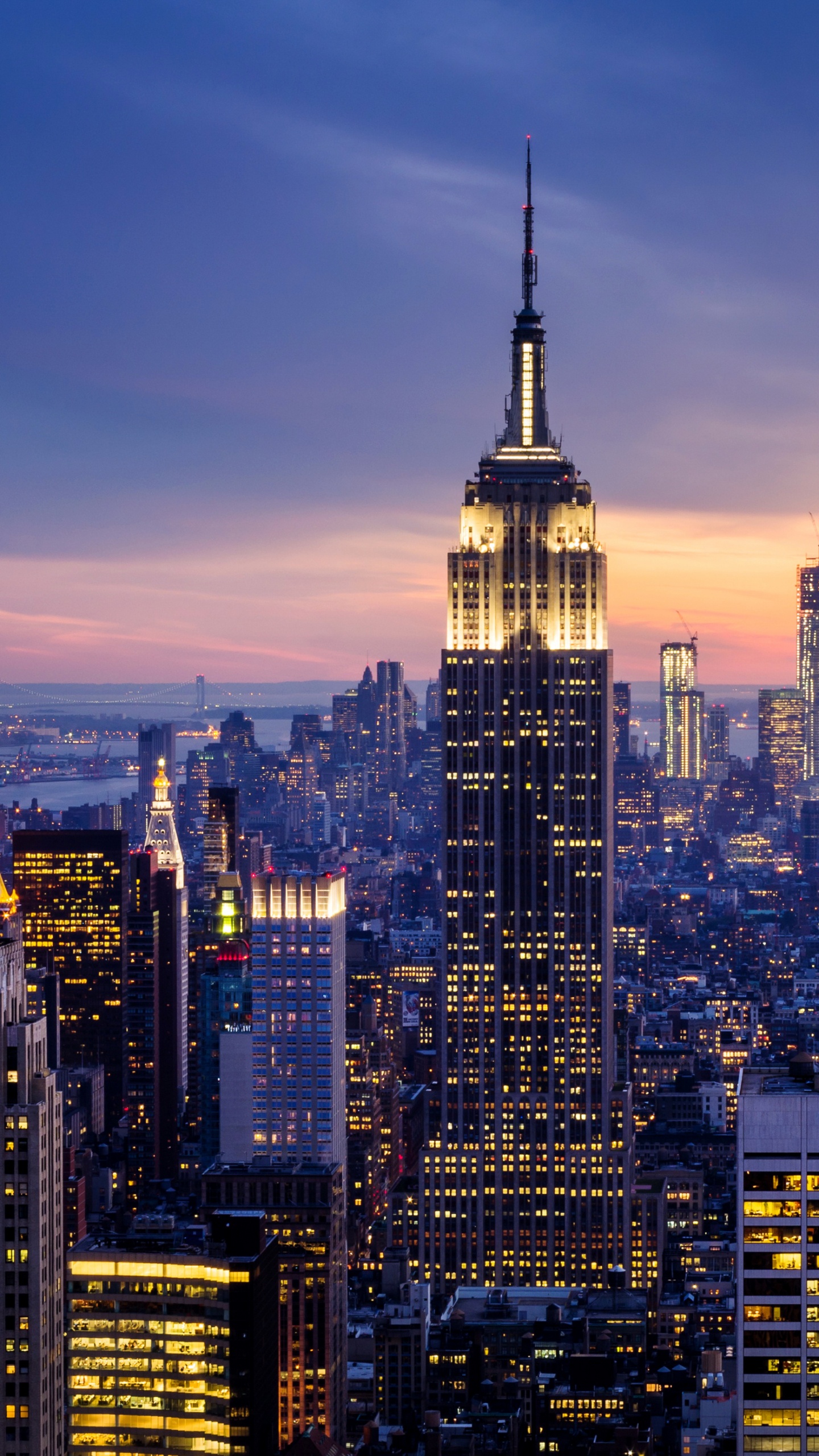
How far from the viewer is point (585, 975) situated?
125 m

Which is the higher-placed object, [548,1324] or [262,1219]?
[262,1219]

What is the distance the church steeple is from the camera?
134125mm

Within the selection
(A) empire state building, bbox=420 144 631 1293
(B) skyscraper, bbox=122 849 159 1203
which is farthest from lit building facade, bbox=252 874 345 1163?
(B) skyscraper, bbox=122 849 159 1203

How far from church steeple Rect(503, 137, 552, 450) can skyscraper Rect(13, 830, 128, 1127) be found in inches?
2032

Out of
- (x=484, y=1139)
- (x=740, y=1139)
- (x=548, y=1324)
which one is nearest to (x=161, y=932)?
(x=484, y=1139)

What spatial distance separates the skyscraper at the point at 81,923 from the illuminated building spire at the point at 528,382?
5157 centimetres

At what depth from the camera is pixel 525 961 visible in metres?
125

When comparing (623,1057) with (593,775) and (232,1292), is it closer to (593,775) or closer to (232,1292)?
(593,775)

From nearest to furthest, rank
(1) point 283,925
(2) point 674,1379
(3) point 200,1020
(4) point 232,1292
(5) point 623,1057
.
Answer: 1. (4) point 232,1292
2. (2) point 674,1379
3. (1) point 283,925
4. (5) point 623,1057
5. (3) point 200,1020

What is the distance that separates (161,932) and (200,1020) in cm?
1987

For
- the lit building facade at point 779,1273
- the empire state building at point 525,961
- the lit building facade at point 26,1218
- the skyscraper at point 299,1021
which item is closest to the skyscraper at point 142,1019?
the empire state building at point 525,961

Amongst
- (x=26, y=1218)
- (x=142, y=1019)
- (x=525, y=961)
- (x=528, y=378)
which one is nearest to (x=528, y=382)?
(x=528, y=378)

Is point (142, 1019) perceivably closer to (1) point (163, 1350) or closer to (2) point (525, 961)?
(2) point (525, 961)

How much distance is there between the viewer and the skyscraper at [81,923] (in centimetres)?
17012
